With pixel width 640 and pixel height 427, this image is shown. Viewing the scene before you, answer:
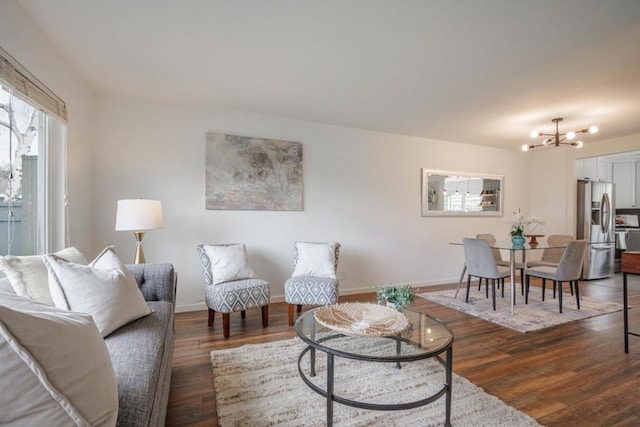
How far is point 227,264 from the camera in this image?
3193 mm

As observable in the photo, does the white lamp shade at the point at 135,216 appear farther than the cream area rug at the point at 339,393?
Yes

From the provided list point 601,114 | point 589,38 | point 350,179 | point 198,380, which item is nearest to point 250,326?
point 198,380

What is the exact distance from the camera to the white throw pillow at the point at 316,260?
3.50 m

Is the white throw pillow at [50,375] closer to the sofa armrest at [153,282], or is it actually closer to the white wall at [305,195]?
the sofa armrest at [153,282]

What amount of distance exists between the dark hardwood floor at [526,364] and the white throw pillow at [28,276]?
942 millimetres

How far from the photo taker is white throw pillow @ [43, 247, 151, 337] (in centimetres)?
144

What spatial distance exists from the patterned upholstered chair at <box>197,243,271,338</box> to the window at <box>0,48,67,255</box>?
1.23m

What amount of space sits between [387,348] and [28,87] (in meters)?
2.75

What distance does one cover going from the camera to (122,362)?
1.22m

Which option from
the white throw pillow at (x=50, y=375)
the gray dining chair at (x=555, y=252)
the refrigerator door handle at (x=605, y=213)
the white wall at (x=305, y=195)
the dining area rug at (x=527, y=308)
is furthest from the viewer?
the refrigerator door handle at (x=605, y=213)

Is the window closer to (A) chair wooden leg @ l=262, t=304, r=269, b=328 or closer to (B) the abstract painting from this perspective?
(B) the abstract painting

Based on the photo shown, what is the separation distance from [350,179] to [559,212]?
412 centimetres

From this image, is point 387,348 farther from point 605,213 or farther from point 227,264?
point 605,213

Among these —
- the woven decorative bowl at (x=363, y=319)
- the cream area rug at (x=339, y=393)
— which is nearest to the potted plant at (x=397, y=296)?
the woven decorative bowl at (x=363, y=319)
